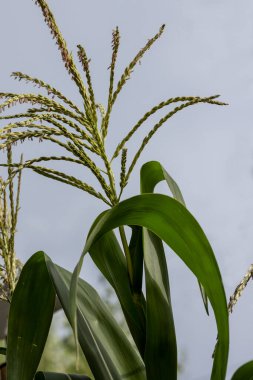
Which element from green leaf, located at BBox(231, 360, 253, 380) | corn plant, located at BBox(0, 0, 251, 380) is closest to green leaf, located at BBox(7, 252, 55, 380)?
corn plant, located at BBox(0, 0, 251, 380)

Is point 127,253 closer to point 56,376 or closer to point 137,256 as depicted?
point 137,256

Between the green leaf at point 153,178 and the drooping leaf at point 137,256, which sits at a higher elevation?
the green leaf at point 153,178

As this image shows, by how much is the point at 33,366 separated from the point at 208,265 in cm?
26

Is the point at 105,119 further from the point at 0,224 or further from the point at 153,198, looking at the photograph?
the point at 0,224

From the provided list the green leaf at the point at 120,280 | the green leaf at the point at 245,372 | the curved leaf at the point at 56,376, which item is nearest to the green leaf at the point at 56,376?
the curved leaf at the point at 56,376

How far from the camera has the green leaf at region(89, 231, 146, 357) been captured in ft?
2.81

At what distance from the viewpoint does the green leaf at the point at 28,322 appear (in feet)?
2.86

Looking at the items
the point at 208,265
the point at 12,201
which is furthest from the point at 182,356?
the point at 208,265

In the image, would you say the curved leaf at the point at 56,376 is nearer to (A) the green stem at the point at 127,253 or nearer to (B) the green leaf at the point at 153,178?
(A) the green stem at the point at 127,253

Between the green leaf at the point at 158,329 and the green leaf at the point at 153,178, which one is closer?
the green leaf at the point at 158,329

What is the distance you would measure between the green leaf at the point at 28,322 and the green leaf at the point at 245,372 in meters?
0.25

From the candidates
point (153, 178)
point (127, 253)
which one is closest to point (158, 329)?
point (127, 253)

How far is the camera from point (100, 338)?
2.89ft

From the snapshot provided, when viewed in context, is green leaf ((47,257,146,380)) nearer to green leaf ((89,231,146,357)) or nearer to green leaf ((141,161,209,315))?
green leaf ((89,231,146,357))
